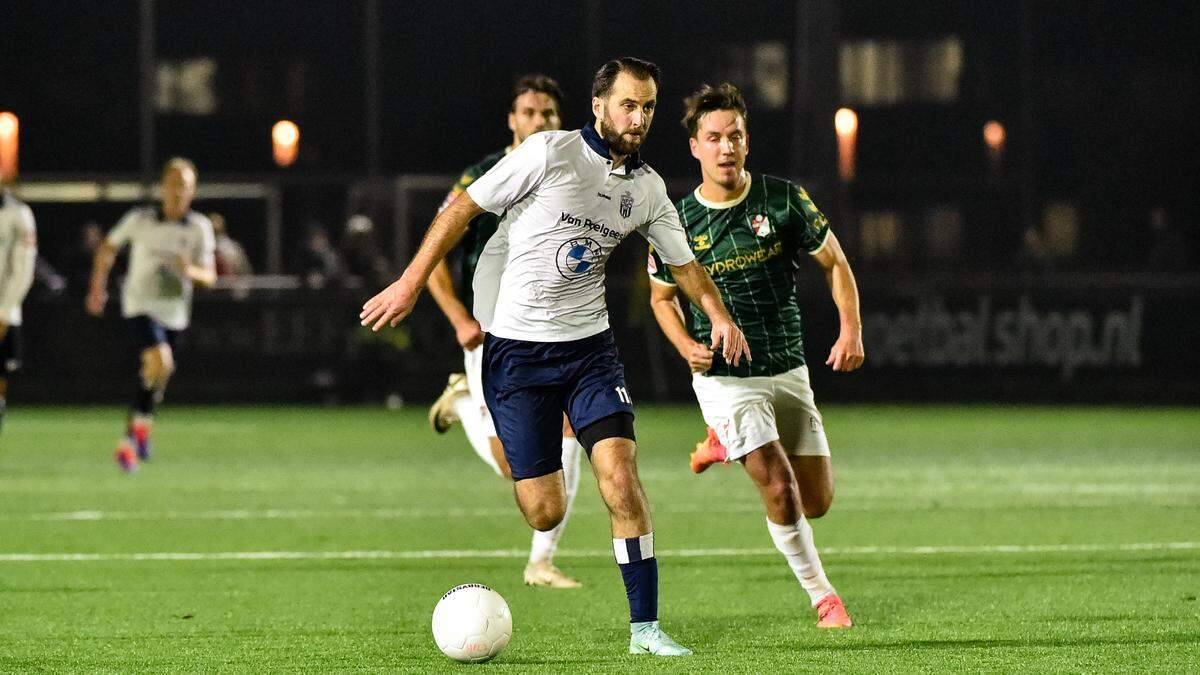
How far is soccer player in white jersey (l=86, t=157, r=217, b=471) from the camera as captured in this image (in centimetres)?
1459

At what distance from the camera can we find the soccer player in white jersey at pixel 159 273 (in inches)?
575

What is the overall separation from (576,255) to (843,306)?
1.34 metres

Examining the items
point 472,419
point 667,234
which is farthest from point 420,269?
point 472,419

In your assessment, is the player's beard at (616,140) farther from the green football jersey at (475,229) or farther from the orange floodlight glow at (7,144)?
the orange floodlight glow at (7,144)

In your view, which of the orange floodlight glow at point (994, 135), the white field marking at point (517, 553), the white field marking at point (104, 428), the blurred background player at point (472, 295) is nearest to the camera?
the blurred background player at point (472, 295)

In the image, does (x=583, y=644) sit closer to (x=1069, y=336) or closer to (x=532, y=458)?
(x=532, y=458)

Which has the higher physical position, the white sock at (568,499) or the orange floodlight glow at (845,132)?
the orange floodlight glow at (845,132)

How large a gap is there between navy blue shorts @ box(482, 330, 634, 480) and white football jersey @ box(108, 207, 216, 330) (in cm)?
845

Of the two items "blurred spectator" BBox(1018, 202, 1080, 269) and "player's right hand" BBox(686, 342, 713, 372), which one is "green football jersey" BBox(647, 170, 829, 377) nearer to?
"player's right hand" BBox(686, 342, 713, 372)

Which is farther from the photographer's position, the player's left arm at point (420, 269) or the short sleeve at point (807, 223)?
the short sleeve at point (807, 223)

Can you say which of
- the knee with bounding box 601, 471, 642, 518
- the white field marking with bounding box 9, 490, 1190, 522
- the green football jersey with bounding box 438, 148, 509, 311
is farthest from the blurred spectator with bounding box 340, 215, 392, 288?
the knee with bounding box 601, 471, 642, 518

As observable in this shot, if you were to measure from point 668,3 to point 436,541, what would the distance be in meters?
28.2

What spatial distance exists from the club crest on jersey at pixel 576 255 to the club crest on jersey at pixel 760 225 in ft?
3.49

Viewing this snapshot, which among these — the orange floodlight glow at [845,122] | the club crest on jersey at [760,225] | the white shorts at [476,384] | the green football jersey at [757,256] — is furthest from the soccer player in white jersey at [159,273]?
the orange floodlight glow at [845,122]
